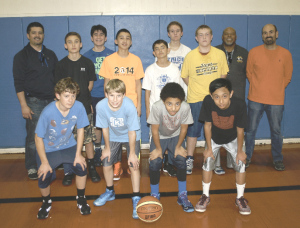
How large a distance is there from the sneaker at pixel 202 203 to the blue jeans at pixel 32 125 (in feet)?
7.89

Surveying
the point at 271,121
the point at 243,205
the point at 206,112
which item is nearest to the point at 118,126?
Result: the point at 206,112

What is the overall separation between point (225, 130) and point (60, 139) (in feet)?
5.92

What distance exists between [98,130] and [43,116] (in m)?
1.50

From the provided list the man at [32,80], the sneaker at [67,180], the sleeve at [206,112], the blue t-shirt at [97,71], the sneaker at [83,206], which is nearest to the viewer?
the sneaker at [83,206]

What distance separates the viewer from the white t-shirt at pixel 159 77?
3650 mm

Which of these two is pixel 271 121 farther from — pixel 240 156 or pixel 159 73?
pixel 159 73

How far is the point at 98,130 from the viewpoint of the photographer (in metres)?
4.22

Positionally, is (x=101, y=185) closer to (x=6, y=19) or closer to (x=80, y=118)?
(x=80, y=118)

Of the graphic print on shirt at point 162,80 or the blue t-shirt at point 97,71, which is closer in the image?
the graphic print on shirt at point 162,80

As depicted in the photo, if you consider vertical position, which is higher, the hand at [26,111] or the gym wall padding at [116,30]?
the gym wall padding at [116,30]

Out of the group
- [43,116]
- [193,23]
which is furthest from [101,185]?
[193,23]

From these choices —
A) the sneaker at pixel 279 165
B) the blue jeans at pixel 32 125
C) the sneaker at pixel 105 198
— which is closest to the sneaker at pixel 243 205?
the sneaker at pixel 279 165

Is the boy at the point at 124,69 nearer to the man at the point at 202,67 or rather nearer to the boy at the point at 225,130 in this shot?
→ the man at the point at 202,67

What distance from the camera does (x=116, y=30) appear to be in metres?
4.59
